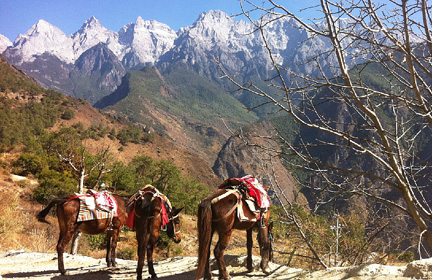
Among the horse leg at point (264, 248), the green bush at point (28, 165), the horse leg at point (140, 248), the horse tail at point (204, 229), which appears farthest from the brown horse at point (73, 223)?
the green bush at point (28, 165)

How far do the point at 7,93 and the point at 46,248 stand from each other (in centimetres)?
6132

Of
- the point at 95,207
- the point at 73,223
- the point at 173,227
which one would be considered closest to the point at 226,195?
the point at 173,227

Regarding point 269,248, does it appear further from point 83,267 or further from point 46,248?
point 46,248

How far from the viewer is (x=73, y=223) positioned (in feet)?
22.8

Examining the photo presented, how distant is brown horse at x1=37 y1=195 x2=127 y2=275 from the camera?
6.89m

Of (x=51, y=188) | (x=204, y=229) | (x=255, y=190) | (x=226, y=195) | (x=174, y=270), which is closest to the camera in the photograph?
(x=204, y=229)

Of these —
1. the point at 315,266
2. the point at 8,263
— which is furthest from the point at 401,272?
the point at 8,263

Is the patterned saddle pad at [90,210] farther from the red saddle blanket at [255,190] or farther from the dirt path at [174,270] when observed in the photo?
the red saddle blanket at [255,190]

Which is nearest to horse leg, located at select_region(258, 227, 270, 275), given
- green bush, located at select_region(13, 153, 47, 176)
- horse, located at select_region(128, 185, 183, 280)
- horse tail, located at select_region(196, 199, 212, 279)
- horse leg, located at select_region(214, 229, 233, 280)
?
horse leg, located at select_region(214, 229, 233, 280)

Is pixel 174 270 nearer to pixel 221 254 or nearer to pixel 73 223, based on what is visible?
pixel 221 254

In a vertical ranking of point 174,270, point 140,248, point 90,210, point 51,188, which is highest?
point 51,188

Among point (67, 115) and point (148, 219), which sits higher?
point (67, 115)

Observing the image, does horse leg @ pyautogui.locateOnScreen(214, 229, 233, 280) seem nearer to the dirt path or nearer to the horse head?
the dirt path

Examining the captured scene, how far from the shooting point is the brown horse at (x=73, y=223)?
6.89m
